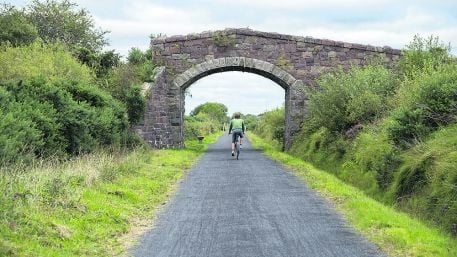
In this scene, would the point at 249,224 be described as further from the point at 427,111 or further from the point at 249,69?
the point at 249,69

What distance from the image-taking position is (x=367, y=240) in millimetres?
7871

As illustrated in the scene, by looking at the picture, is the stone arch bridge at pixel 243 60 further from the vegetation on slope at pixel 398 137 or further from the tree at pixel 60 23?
the tree at pixel 60 23

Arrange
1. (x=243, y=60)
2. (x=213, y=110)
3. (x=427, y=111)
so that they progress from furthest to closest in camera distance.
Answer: (x=213, y=110) → (x=243, y=60) → (x=427, y=111)

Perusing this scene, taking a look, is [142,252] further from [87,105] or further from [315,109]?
[315,109]

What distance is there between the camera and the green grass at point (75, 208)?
713 cm

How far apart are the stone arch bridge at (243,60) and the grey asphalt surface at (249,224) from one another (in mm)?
14190

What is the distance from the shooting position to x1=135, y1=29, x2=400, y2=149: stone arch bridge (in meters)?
28.1

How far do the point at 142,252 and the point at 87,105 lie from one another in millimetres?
11098

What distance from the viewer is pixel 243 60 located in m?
28.1

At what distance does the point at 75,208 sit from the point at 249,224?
9.29ft

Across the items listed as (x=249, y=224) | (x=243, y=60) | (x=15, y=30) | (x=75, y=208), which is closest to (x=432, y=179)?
(x=249, y=224)

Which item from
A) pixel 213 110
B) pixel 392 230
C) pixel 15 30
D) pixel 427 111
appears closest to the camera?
pixel 392 230

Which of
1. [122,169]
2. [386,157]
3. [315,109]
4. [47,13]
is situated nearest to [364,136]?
[386,157]

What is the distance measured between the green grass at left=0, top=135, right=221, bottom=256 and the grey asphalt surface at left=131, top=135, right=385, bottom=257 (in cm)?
48
